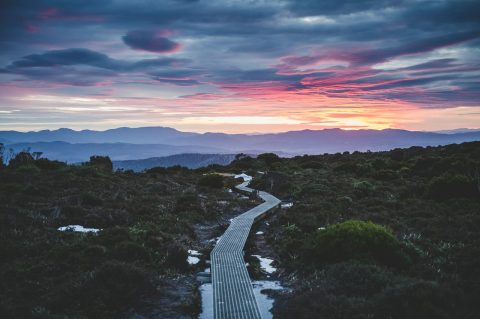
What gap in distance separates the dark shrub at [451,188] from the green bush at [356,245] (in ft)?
38.7

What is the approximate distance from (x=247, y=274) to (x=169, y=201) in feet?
46.8

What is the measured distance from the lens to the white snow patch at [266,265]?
13.0 m

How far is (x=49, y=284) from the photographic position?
34.0ft

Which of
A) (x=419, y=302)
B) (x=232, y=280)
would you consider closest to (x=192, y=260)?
(x=232, y=280)

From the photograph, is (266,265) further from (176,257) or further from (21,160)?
(21,160)

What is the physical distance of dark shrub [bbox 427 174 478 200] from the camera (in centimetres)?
2130

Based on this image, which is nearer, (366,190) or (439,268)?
(439,268)

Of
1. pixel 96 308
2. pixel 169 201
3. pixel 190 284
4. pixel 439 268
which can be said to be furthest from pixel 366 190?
pixel 96 308

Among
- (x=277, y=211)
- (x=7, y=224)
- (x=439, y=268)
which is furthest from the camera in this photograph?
(x=277, y=211)

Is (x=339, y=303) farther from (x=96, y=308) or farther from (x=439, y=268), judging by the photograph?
(x=96, y=308)

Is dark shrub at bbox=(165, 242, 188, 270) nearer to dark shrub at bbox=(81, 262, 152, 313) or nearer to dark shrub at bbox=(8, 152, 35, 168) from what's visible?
dark shrub at bbox=(81, 262, 152, 313)

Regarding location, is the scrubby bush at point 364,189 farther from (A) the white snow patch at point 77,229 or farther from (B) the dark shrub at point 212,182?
(A) the white snow patch at point 77,229

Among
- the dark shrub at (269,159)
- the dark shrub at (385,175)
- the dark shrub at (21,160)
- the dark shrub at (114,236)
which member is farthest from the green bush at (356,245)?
the dark shrub at (269,159)

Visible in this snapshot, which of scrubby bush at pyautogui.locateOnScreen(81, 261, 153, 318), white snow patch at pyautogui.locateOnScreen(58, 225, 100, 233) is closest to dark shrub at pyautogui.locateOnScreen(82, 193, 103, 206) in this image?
white snow patch at pyautogui.locateOnScreen(58, 225, 100, 233)
